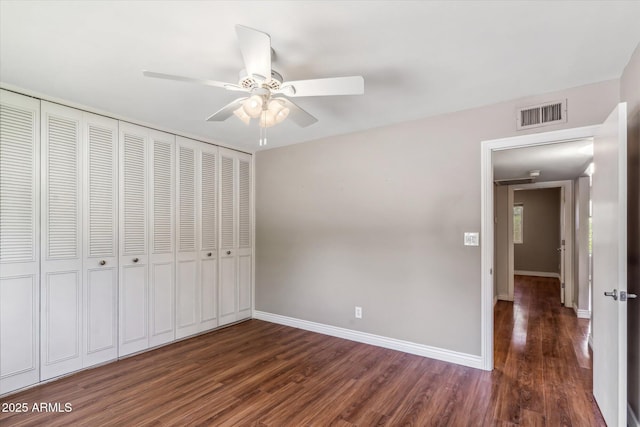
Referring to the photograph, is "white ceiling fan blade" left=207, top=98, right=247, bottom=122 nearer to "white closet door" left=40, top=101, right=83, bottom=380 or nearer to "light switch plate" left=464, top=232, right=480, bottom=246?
"white closet door" left=40, top=101, right=83, bottom=380

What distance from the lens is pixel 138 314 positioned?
3.32m

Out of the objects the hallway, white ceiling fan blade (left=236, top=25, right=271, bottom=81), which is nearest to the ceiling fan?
white ceiling fan blade (left=236, top=25, right=271, bottom=81)

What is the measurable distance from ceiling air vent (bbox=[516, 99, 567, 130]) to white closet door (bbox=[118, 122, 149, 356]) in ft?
12.0

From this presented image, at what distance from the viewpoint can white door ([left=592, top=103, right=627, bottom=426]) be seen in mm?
1828

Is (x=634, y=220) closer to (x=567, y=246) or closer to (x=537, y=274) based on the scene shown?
(x=567, y=246)

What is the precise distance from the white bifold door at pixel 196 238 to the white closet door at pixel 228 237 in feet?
0.34

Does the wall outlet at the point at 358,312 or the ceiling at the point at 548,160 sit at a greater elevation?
the ceiling at the point at 548,160

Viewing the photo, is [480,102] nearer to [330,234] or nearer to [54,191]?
[330,234]

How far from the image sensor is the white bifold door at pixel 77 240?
2.73 meters

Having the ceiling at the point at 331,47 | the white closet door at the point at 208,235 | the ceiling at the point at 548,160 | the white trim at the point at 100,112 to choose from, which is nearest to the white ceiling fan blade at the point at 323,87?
the ceiling at the point at 331,47

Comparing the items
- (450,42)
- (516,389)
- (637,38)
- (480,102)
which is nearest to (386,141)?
(480,102)

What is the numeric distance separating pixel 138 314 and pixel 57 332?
26.6 inches

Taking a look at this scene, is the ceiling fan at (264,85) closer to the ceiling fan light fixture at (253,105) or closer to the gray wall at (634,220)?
the ceiling fan light fixture at (253,105)

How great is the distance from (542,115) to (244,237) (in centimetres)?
363
